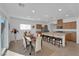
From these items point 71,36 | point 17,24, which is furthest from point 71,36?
point 17,24

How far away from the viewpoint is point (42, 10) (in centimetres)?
146

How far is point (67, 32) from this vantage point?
4.85 ft

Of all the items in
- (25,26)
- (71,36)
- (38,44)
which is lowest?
(38,44)

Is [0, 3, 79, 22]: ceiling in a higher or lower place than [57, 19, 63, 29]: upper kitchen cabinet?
higher

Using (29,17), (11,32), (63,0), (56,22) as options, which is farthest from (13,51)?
(63,0)

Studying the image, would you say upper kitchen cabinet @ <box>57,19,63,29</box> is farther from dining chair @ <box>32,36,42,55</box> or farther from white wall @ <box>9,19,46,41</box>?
dining chair @ <box>32,36,42,55</box>

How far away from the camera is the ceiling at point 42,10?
1.40 metres

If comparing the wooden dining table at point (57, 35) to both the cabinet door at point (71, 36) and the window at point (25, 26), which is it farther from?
the window at point (25, 26)

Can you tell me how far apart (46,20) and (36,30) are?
235mm

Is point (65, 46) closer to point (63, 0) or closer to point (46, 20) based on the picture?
point (46, 20)

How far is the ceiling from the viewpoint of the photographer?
1.40 m

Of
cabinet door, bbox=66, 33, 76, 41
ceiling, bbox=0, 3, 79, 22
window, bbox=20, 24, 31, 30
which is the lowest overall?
cabinet door, bbox=66, 33, 76, 41

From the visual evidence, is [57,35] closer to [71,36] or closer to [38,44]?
[71,36]

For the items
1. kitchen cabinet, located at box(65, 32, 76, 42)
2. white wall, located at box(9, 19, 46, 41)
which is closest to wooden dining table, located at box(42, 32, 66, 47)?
kitchen cabinet, located at box(65, 32, 76, 42)
